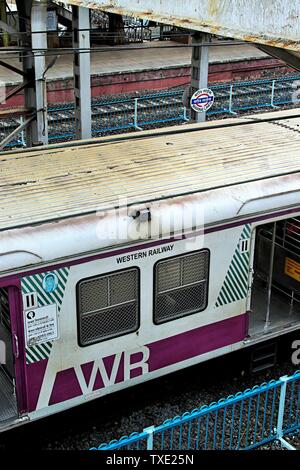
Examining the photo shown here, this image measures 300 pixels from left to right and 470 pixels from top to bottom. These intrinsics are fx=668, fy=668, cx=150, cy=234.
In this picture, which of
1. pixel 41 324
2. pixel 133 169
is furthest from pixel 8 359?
pixel 133 169

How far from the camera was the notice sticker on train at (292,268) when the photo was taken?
9.00 metres

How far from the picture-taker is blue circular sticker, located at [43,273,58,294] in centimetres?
648

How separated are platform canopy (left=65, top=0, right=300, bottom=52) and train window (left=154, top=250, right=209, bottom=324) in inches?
116

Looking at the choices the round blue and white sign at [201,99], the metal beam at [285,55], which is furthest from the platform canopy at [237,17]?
the round blue and white sign at [201,99]

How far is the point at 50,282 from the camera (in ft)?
21.4

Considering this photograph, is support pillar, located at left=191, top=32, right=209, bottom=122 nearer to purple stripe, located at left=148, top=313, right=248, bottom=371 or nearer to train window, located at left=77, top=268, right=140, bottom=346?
purple stripe, located at left=148, top=313, right=248, bottom=371

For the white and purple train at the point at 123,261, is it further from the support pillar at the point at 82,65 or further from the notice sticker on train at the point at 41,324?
the support pillar at the point at 82,65

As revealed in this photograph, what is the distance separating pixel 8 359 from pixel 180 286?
2.01m

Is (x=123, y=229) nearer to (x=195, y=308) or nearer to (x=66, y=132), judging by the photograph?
(x=195, y=308)

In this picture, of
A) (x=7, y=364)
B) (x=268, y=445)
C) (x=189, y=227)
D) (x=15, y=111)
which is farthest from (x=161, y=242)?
(x=15, y=111)

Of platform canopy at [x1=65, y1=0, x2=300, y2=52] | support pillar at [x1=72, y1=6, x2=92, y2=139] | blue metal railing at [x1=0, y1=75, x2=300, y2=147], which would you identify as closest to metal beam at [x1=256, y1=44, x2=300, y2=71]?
platform canopy at [x1=65, y1=0, x2=300, y2=52]

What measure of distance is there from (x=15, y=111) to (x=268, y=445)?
7.05 metres

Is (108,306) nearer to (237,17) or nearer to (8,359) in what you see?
(8,359)

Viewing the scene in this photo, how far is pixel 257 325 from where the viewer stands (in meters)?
8.55
